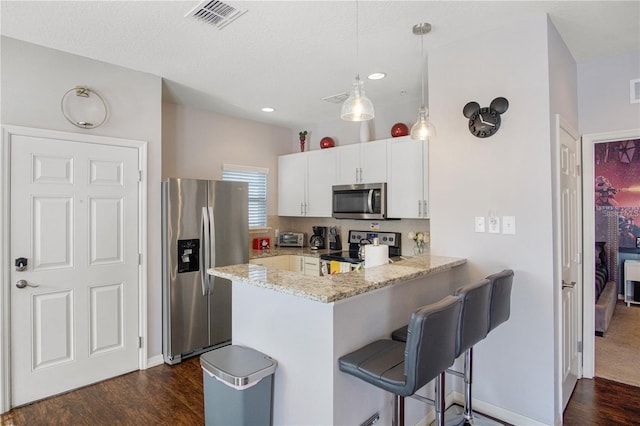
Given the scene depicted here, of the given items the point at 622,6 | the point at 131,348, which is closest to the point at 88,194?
the point at 131,348

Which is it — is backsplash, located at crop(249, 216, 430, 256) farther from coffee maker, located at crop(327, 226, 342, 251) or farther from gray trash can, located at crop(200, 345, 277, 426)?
gray trash can, located at crop(200, 345, 277, 426)

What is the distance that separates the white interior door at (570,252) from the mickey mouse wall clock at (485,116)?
0.37 m

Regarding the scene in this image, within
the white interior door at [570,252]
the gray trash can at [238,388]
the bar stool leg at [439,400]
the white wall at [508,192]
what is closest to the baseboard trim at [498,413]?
the white wall at [508,192]

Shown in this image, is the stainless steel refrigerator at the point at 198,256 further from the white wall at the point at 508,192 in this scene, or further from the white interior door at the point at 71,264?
the white wall at the point at 508,192

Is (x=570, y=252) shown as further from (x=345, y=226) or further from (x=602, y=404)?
(x=345, y=226)

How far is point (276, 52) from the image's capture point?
110 inches

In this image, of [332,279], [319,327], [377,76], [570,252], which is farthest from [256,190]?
[570,252]

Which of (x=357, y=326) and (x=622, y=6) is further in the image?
(x=622, y=6)

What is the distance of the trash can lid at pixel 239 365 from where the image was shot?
1728mm

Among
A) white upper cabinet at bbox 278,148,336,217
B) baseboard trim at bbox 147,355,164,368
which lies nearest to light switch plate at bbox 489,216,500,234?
white upper cabinet at bbox 278,148,336,217

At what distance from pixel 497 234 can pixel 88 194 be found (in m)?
3.20

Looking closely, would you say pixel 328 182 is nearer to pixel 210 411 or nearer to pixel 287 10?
pixel 287 10

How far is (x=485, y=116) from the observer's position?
8.13 ft

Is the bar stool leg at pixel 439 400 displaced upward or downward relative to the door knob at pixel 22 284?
downward
